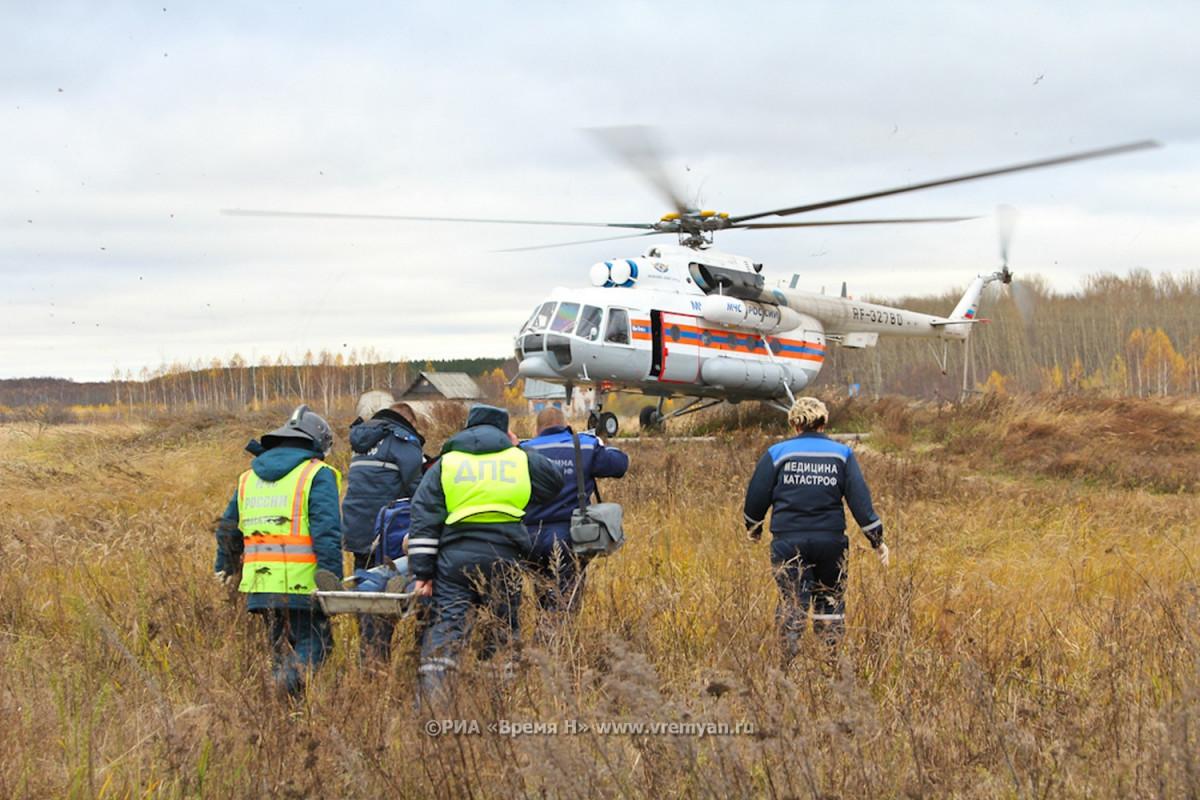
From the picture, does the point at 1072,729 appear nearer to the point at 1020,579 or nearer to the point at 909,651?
the point at 909,651

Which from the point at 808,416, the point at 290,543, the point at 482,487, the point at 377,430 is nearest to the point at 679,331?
the point at 377,430

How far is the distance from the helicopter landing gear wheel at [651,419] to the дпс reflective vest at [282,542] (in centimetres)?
1568

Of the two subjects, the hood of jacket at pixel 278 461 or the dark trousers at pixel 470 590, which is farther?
the hood of jacket at pixel 278 461

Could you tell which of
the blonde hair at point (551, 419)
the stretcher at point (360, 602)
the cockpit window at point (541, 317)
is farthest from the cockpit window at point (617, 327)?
the stretcher at point (360, 602)

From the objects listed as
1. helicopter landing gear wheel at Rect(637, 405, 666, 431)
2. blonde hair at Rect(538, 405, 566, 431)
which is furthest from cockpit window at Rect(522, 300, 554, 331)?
blonde hair at Rect(538, 405, 566, 431)

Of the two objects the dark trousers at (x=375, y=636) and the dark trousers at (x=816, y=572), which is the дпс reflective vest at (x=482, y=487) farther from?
the dark trousers at (x=816, y=572)

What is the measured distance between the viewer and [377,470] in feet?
23.2

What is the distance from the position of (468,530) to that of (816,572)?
6.94ft

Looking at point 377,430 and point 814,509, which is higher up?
point 377,430

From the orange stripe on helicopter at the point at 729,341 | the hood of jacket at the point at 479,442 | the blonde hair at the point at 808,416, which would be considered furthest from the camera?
the orange stripe on helicopter at the point at 729,341

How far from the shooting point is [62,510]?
11.0m

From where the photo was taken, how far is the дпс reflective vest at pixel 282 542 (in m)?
5.18

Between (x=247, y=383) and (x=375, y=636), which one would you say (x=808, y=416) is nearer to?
(x=375, y=636)

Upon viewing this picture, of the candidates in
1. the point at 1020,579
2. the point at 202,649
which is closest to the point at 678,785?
the point at 202,649
